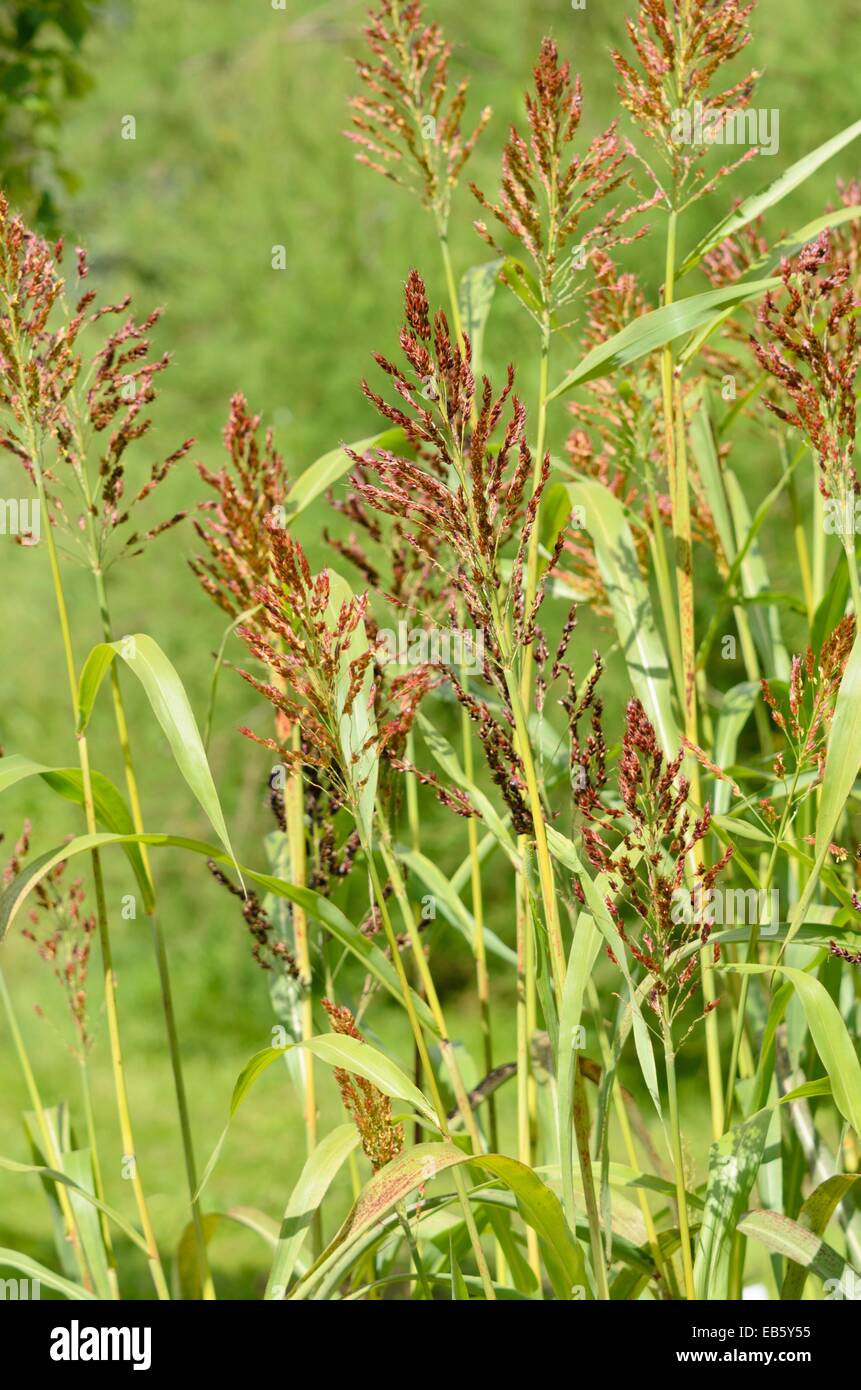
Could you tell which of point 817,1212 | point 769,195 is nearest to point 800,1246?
point 817,1212

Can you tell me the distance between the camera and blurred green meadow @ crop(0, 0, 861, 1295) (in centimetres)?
337

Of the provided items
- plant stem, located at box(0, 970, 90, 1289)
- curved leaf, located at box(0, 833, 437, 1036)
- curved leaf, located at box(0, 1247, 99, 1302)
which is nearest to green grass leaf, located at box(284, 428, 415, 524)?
curved leaf, located at box(0, 833, 437, 1036)

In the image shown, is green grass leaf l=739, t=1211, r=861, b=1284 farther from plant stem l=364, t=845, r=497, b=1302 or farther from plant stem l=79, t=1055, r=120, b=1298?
plant stem l=79, t=1055, r=120, b=1298

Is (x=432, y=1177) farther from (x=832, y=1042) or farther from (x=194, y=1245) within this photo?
(x=194, y=1245)

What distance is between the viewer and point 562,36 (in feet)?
11.4

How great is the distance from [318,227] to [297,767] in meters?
3.25

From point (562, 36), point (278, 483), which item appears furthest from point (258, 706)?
point (278, 483)

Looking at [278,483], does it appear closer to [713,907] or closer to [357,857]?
[357,857]

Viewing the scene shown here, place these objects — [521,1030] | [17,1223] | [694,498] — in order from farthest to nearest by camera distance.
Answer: [17,1223] → [694,498] → [521,1030]

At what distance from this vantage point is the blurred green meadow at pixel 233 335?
133 inches

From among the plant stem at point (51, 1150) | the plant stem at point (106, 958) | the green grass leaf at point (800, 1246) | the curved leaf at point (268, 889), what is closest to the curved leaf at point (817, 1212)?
the green grass leaf at point (800, 1246)

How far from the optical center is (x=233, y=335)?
3.92 meters
